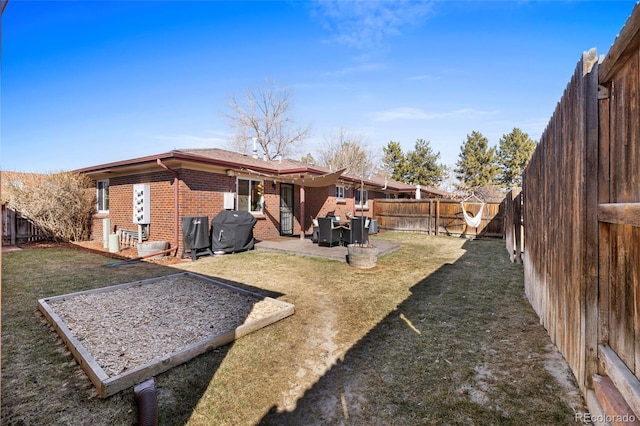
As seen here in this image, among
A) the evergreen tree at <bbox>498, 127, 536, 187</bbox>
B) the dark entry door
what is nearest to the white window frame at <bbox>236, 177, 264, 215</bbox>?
the dark entry door

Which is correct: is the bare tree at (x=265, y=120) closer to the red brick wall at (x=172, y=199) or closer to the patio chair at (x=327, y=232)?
the red brick wall at (x=172, y=199)

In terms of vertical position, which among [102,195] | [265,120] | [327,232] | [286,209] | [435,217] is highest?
[265,120]

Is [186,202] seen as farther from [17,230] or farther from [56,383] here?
[17,230]

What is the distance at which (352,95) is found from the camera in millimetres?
17219

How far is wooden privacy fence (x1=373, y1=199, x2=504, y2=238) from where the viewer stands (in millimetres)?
13923

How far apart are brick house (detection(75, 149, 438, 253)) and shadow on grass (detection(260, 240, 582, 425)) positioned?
511 centimetres

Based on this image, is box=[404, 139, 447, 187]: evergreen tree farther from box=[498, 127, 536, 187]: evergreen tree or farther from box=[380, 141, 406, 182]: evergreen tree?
box=[498, 127, 536, 187]: evergreen tree

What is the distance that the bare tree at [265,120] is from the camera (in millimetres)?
30469

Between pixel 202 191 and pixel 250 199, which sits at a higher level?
pixel 202 191

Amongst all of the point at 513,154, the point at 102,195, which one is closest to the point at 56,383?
the point at 102,195

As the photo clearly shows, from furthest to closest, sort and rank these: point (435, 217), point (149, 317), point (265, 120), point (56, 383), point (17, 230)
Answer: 1. point (265, 120)
2. point (435, 217)
3. point (17, 230)
4. point (149, 317)
5. point (56, 383)

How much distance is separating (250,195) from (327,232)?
3.36 m

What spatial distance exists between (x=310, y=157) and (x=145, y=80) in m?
27.8

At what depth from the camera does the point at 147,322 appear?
165 inches
